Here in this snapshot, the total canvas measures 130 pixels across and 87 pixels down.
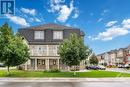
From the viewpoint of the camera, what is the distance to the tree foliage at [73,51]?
4028 cm

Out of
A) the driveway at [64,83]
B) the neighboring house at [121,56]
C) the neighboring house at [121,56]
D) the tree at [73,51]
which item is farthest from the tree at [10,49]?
the neighboring house at [121,56]

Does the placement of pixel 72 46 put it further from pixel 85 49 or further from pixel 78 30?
pixel 78 30

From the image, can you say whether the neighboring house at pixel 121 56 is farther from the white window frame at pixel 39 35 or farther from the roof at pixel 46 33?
the white window frame at pixel 39 35

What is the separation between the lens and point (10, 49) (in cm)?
3928

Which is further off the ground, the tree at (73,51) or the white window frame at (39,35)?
the white window frame at (39,35)

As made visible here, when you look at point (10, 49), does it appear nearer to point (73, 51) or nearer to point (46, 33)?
point (73, 51)

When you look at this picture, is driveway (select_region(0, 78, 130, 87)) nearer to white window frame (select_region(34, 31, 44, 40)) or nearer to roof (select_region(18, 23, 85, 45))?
roof (select_region(18, 23, 85, 45))

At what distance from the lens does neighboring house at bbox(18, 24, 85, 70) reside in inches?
2345

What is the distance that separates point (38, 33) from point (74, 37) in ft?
64.7

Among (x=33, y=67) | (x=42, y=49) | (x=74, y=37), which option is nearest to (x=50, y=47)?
(x=42, y=49)

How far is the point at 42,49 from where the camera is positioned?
59969 mm

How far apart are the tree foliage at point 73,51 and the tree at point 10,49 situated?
19.8ft

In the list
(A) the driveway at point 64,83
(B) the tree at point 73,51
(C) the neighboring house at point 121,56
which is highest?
(C) the neighboring house at point 121,56

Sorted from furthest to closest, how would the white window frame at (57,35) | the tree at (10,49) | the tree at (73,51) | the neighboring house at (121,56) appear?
the neighboring house at (121,56) < the white window frame at (57,35) < the tree at (73,51) < the tree at (10,49)
